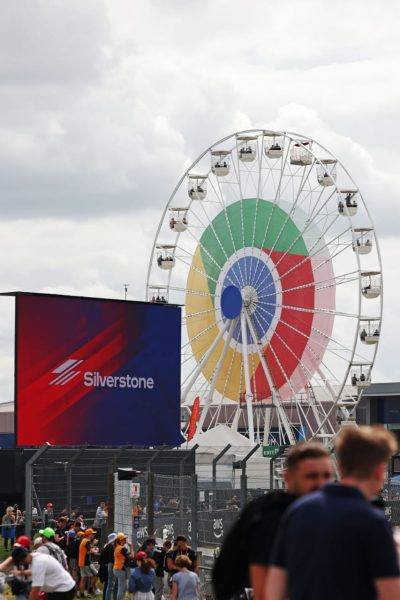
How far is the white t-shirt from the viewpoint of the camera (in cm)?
1348

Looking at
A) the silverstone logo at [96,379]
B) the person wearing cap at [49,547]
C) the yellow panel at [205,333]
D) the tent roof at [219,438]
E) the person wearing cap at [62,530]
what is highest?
the yellow panel at [205,333]

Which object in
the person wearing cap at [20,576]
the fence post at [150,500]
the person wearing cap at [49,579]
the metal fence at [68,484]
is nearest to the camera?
the person wearing cap at [49,579]

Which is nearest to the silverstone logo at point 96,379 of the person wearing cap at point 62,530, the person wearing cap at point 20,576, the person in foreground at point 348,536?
the person wearing cap at point 62,530

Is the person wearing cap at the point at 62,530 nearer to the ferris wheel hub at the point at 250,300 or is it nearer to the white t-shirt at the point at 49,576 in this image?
the white t-shirt at the point at 49,576

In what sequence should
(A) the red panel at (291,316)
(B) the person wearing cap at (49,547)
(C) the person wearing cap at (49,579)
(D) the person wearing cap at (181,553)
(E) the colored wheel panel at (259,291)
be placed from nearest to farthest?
(C) the person wearing cap at (49,579) < (B) the person wearing cap at (49,547) < (D) the person wearing cap at (181,553) < (A) the red panel at (291,316) < (E) the colored wheel panel at (259,291)

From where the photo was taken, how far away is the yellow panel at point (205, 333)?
5006 centimetres

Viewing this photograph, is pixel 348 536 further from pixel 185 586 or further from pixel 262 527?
pixel 185 586

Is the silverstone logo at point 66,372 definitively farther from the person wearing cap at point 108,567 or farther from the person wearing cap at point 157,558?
Answer: the person wearing cap at point 157,558

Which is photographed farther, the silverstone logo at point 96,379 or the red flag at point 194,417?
the red flag at point 194,417

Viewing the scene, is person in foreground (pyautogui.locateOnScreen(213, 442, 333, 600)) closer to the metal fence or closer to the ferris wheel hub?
the metal fence

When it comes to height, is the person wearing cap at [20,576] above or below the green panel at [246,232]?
below

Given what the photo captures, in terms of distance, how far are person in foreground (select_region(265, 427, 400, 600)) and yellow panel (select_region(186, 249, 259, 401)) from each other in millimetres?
44700

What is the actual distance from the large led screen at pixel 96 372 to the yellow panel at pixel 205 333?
33.2 ft

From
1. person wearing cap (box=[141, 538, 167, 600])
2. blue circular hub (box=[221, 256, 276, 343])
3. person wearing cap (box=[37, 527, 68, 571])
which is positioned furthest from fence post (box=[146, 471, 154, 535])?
blue circular hub (box=[221, 256, 276, 343])
